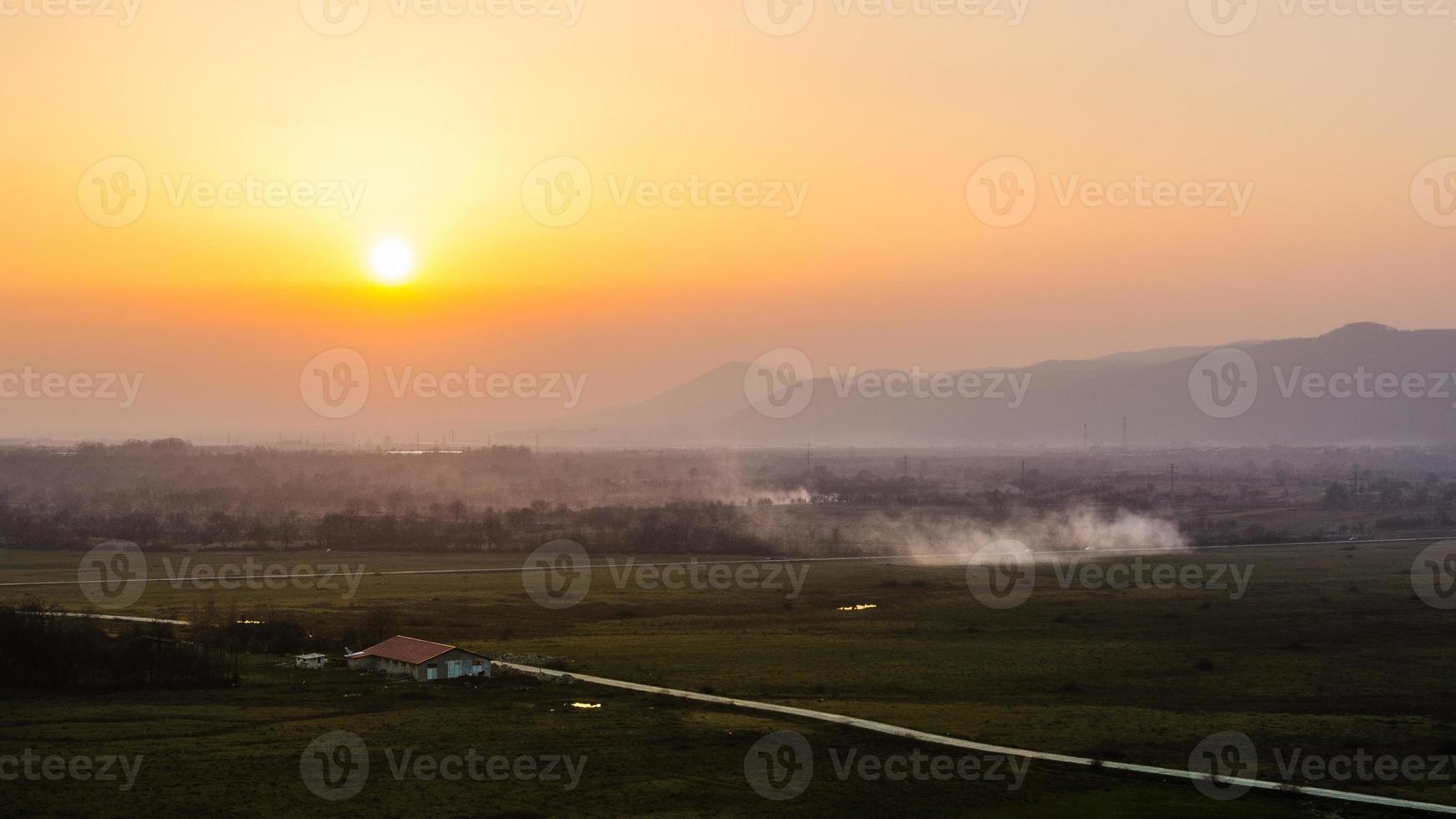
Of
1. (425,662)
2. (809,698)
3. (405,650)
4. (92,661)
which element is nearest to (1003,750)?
(809,698)

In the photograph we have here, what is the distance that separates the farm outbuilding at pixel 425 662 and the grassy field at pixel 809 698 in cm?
177

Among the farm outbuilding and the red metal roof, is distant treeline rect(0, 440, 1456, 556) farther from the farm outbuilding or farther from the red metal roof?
the farm outbuilding

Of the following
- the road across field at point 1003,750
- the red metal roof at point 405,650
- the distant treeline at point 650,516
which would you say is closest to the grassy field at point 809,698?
the road across field at point 1003,750

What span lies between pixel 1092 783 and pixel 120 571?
276 ft

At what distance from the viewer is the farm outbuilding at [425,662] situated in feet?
185

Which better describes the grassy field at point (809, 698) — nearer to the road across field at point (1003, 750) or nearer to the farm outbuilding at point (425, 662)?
the road across field at point (1003, 750)

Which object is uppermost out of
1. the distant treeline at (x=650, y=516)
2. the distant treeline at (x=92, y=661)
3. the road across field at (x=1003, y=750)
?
the distant treeline at (x=650, y=516)

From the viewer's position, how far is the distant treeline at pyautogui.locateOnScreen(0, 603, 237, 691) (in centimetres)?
5388

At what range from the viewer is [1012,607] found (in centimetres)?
8238

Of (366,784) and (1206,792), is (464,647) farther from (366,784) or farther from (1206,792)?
(1206,792)

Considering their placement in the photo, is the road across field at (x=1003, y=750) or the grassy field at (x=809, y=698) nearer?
the road across field at (x=1003, y=750)

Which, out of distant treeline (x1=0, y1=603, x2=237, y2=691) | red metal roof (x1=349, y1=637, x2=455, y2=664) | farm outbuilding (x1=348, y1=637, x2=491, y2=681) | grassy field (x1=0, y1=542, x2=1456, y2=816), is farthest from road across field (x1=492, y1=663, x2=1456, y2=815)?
distant treeline (x1=0, y1=603, x2=237, y2=691)

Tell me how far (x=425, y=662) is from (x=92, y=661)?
14181 millimetres

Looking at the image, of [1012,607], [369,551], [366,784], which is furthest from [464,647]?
[369,551]
